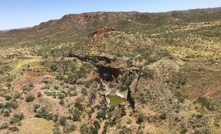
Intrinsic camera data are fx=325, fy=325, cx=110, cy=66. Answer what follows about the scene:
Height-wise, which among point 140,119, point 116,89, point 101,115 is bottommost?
point 116,89

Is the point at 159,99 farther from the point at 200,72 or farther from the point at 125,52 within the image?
the point at 125,52

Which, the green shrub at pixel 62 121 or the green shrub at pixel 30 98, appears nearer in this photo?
the green shrub at pixel 62 121

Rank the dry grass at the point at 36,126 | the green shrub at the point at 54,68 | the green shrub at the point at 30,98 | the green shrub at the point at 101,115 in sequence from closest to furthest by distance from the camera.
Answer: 1. the dry grass at the point at 36,126
2. the green shrub at the point at 101,115
3. the green shrub at the point at 30,98
4. the green shrub at the point at 54,68

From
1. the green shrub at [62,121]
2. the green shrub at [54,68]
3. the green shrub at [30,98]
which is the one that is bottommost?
the green shrub at [62,121]

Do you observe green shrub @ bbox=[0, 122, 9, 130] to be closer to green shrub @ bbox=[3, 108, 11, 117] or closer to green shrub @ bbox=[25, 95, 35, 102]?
green shrub @ bbox=[3, 108, 11, 117]

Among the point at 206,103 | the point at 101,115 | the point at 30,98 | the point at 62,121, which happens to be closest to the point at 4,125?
the point at 62,121

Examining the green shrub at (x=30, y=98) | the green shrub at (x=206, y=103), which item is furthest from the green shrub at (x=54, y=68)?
the green shrub at (x=206, y=103)

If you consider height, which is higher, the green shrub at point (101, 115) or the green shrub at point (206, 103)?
the green shrub at point (206, 103)

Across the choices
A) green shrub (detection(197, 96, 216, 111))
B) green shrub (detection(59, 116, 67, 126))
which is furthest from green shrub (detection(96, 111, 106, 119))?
green shrub (detection(197, 96, 216, 111))

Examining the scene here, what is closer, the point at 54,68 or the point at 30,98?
the point at 30,98

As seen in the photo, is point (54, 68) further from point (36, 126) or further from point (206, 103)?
point (206, 103)

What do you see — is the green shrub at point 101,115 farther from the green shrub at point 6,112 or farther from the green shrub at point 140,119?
the green shrub at point 6,112
